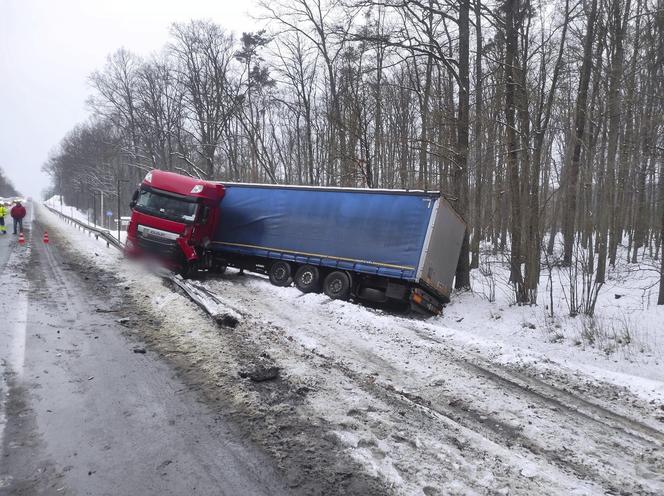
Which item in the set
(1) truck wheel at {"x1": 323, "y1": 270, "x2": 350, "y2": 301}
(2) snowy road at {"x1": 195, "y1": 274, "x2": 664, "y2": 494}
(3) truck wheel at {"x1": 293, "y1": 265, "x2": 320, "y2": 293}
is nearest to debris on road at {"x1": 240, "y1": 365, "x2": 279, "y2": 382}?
(2) snowy road at {"x1": 195, "y1": 274, "x2": 664, "y2": 494}

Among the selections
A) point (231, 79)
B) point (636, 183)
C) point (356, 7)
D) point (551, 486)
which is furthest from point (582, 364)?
point (231, 79)

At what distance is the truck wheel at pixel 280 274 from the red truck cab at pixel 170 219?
8.27 ft

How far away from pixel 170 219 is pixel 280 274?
3.99m

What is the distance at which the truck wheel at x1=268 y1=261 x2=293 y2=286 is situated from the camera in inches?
553

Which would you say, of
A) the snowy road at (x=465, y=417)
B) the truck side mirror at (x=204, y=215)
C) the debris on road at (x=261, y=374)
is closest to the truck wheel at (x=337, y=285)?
the snowy road at (x=465, y=417)

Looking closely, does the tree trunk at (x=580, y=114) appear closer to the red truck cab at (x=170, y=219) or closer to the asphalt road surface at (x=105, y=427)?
the asphalt road surface at (x=105, y=427)

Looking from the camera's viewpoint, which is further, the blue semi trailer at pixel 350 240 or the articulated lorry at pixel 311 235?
the articulated lorry at pixel 311 235

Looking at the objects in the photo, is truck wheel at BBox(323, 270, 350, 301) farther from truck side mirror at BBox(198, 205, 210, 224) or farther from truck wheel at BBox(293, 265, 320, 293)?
truck side mirror at BBox(198, 205, 210, 224)

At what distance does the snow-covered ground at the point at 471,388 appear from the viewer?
407cm

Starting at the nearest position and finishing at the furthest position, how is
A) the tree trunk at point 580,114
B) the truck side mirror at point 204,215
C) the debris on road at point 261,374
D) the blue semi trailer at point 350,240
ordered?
the debris on road at point 261,374 → the blue semi trailer at point 350,240 → the tree trunk at point 580,114 → the truck side mirror at point 204,215

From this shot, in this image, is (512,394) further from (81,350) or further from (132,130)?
(132,130)

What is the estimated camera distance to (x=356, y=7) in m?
12.7

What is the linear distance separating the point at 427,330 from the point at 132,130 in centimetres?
4157

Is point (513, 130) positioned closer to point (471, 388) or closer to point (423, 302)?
point (423, 302)
